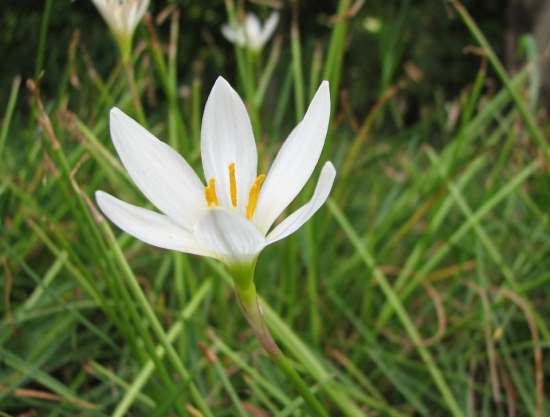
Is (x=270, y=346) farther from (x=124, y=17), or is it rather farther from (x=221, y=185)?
(x=124, y=17)

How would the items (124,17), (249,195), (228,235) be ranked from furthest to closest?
(124,17), (249,195), (228,235)

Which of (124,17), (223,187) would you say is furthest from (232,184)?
(124,17)

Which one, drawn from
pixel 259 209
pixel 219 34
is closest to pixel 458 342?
pixel 259 209

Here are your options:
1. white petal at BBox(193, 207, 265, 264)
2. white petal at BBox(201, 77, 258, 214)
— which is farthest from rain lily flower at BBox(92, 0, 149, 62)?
white petal at BBox(193, 207, 265, 264)

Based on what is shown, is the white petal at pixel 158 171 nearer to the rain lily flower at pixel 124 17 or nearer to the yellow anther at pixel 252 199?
the yellow anther at pixel 252 199

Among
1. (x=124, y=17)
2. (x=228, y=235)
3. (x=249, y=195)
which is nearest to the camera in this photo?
(x=228, y=235)

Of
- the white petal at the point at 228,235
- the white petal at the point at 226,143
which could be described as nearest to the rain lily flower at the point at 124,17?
the white petal at the point at 226,143

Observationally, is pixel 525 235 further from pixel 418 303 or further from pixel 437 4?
pixel 437 4
